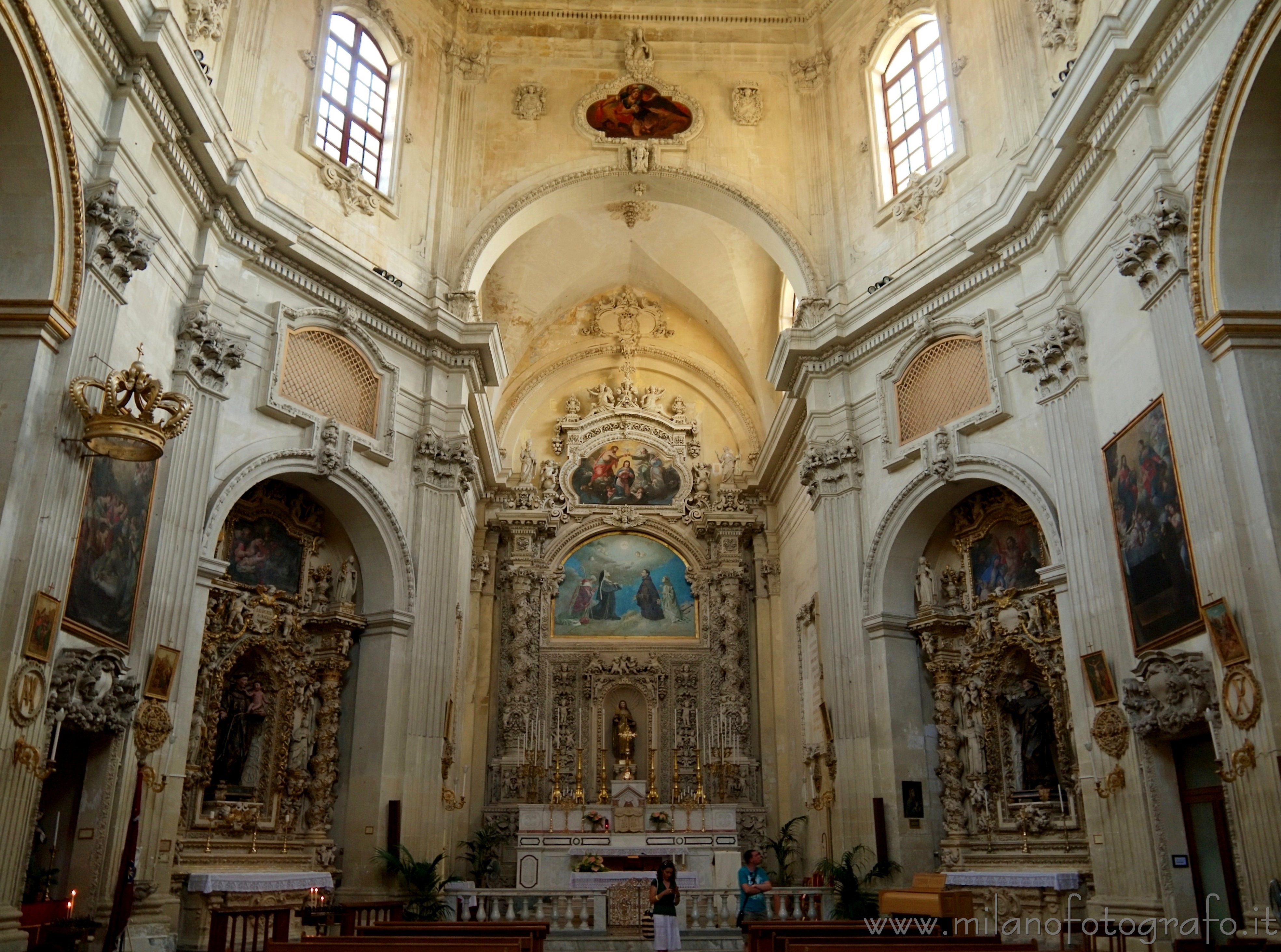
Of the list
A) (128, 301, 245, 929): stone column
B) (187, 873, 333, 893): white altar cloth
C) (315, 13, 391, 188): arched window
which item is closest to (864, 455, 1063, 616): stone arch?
(187, 873, 333, 893): white altar cloth

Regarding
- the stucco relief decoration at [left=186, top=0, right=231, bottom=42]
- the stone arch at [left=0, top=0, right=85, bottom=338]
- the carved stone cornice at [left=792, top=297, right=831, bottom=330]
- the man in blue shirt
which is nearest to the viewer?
the stone arch at [left=0, top=0, right=85, bottom=338]

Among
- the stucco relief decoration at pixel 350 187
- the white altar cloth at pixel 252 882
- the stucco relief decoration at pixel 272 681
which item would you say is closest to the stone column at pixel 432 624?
the stucco relief decoration at pixel 272 681

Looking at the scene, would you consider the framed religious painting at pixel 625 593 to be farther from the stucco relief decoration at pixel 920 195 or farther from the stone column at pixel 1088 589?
the stone column at pixel 1088 589

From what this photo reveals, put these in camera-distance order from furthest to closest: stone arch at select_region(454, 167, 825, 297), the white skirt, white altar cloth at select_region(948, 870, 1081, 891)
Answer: stone arch at select_region(454, 167, 825, 297), white altar cloth at select_region(948, 870, 1081, 891), the white skirt

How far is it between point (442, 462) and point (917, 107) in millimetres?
10518

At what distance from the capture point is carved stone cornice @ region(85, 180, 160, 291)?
11.5m

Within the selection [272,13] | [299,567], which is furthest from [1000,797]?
[272,13]

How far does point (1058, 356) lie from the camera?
1434cm

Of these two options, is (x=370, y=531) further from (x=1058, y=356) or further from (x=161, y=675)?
(x=1058, y=356)

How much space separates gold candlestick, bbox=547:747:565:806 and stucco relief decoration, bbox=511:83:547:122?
44.1ft

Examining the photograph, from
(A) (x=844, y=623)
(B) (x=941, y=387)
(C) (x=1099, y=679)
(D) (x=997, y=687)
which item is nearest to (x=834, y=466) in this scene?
(B) (x=941, y=387)

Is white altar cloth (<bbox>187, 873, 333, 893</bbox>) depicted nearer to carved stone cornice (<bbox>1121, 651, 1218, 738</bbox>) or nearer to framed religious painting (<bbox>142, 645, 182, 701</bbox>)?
framed religious painting (<bbox>142, 645, 182, 701</bbox>)

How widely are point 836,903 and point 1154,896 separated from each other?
524 cm

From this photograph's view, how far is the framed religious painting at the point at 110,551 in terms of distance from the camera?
11336 millimetres
